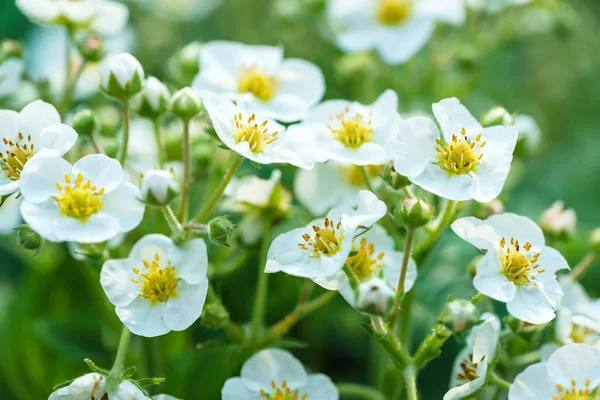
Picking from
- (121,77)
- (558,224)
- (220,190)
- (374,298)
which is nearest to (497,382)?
(374,298)

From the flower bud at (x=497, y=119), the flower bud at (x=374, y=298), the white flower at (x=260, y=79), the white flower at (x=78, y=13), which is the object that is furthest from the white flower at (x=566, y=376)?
the white flower at (x=78, y=13)

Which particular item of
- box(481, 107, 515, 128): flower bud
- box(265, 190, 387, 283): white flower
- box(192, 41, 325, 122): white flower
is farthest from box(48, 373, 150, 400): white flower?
box(481, 107, 515, 128): flower bud

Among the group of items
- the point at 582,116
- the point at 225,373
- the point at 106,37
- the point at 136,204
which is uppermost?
the point at 136,204

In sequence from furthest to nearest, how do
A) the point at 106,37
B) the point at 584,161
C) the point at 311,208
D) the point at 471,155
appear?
1. the point at 584,161
2. the point at 106,37
3. the point at 311,208
4. the point at 471,155

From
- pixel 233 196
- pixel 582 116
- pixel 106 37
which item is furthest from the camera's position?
pixel 582 116

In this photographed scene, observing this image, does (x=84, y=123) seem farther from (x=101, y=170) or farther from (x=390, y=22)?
(x=390, y=22)

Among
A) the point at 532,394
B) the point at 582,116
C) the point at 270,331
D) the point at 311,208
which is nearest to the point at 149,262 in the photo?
the point at 270,331

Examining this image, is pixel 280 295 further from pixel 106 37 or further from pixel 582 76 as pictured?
pixel 582 76
